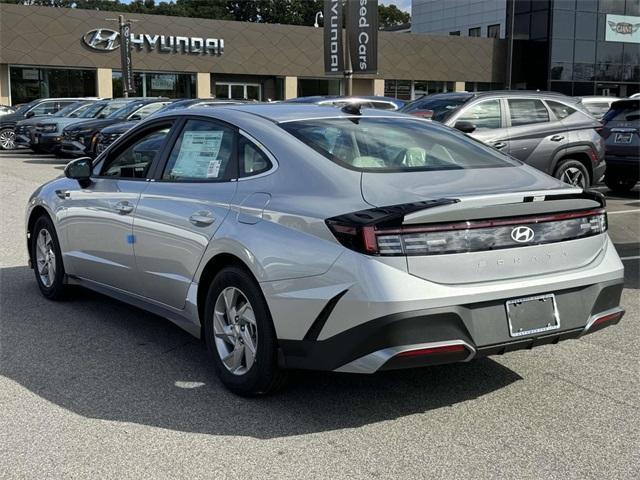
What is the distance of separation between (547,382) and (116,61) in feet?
126

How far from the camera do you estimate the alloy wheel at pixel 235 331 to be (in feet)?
13.6

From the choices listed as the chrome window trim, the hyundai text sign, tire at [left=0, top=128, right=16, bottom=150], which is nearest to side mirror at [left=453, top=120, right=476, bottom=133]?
the chrome window trim

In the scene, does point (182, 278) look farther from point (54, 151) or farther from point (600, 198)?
point (54, 151)

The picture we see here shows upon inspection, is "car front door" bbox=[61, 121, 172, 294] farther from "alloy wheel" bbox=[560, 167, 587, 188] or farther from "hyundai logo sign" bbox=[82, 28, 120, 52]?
"hyundai logo sign" bbox=[82, 28, 120, 52]

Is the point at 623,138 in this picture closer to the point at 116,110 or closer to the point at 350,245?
the point at 350,245

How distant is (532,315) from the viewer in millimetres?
3811

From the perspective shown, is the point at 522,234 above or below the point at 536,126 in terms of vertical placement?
below

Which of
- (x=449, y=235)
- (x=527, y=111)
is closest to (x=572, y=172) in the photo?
(x=527, y=111)

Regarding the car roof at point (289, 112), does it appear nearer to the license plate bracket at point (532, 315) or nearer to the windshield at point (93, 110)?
the license plate bracket at point (532, 315)

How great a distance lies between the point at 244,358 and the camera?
4.23 meters

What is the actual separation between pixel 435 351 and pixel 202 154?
2.08 meters

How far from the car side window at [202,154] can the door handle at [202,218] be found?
0.81 feet

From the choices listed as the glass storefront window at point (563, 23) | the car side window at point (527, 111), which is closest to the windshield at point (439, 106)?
the car side window at point (527, 111)

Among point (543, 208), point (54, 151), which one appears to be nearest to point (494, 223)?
point (543, 208)
